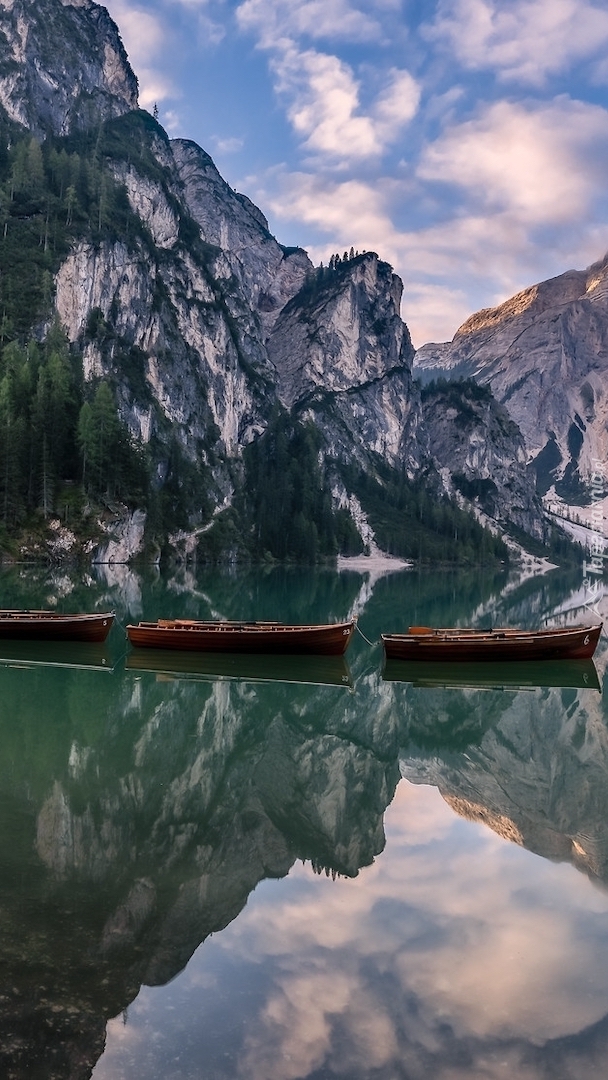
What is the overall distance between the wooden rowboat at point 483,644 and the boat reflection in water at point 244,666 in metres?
3.62

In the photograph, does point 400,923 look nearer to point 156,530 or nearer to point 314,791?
point 314,791

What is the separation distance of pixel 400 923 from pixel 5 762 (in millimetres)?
12299

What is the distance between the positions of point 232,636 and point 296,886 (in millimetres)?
26986

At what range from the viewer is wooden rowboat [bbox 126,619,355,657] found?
133 ft

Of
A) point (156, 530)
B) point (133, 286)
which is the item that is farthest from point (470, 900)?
point (133, 286)

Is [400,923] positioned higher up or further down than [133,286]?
further down

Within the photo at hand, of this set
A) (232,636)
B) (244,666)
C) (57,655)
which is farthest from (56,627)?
(244,666)

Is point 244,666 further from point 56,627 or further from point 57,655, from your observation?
point 56,627

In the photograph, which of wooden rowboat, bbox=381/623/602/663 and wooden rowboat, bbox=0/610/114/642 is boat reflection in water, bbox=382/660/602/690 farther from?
wooden rowboat, bbox=0/610/114/642

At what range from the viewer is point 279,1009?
32.9 ft

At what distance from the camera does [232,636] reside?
40938 mm

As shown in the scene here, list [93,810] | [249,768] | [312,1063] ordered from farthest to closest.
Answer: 1. [249,768]
2. [93,810]
3. [312,1063]

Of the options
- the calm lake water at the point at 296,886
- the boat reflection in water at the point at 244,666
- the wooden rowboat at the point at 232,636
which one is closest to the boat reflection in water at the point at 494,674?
the boat reflection in water at the point at 244,666

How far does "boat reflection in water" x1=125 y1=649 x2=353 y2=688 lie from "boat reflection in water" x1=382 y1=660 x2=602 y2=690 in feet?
10.5
